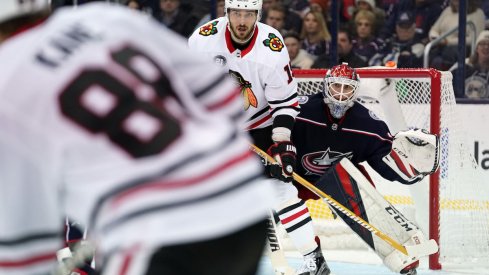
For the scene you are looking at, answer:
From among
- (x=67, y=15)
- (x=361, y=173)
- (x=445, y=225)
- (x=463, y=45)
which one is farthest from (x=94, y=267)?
(x=463, y=45)

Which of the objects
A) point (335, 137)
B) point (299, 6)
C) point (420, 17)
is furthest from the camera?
point (299, 6)

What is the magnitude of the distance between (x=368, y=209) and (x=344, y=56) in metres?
2.05

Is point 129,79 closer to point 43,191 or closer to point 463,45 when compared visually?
point 43,191

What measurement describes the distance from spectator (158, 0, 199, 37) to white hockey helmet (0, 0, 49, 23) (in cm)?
566

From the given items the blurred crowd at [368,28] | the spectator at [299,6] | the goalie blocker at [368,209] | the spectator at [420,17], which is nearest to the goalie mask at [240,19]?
the goalie blocker at [368,209]

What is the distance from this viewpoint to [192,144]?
3.26 feet

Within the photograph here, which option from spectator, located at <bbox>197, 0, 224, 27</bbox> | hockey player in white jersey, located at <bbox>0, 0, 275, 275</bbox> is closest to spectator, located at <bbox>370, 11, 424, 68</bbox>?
spectator, located at <bbox>197, 0, 224, 27</bbox>

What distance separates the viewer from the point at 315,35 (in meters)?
6.47

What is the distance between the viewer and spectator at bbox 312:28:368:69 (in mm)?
6250

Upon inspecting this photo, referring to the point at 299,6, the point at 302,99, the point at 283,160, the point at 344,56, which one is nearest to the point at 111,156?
the point at 283,160

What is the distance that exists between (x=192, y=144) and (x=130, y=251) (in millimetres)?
118

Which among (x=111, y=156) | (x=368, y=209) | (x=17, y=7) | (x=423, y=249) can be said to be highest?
(x=17, y=7)

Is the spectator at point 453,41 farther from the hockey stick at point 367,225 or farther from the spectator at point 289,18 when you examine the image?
the hockey stick at point 367,225

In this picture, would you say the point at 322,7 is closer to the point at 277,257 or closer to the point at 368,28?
the point at 368,28
